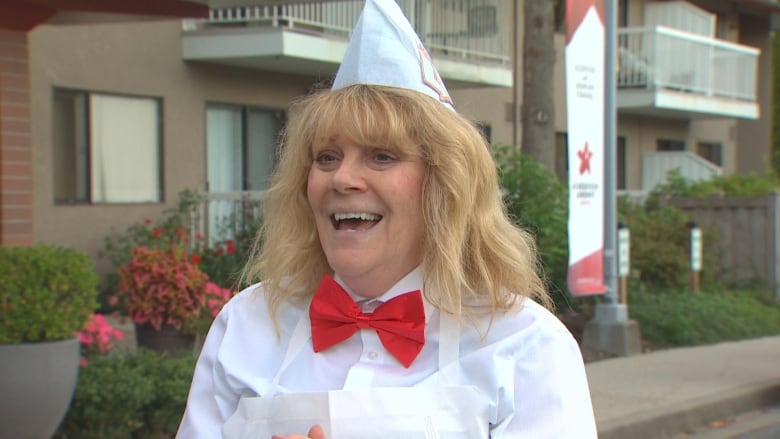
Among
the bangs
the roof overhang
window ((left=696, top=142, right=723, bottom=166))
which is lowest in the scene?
the bangs

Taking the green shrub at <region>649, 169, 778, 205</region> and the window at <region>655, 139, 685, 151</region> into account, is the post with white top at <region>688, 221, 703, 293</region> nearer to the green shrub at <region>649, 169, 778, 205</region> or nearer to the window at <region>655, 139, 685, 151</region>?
the green shrub at <region>649, 169, 778, 205</region>

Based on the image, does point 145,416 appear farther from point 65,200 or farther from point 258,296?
point 65,200

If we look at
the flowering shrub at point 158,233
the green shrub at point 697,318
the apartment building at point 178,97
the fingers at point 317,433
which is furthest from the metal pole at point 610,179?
the fingers at point 317,433

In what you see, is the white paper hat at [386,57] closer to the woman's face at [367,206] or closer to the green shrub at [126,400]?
the woman's face at [367,206]

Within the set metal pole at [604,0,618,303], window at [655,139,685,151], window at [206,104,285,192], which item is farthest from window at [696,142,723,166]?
metal pole at [604,0,618,303]

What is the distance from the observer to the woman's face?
2084mm

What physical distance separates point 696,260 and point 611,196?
9.96ft

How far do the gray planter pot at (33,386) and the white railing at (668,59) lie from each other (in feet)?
54.9

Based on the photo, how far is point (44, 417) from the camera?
507 cm

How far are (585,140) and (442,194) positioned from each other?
24.4 feet

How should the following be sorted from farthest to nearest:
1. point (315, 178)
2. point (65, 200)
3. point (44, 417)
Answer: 1. point (65, 200)
2. point (44, 417)
3. point (315, 178)

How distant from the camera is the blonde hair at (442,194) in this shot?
2082 millimetres

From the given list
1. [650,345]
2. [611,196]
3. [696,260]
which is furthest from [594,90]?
[696,260]

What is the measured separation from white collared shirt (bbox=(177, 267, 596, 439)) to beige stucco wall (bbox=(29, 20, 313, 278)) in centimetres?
949
